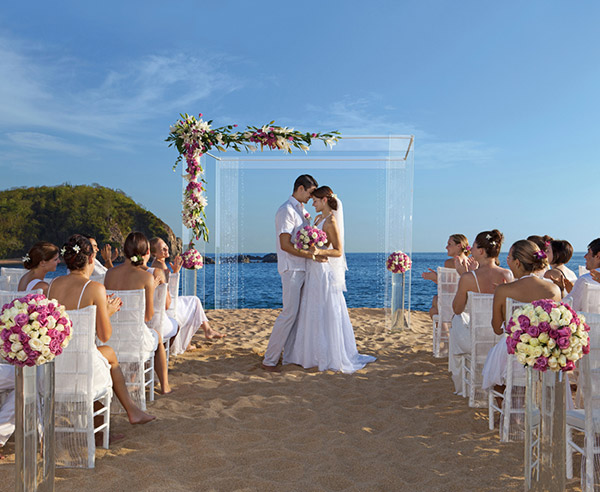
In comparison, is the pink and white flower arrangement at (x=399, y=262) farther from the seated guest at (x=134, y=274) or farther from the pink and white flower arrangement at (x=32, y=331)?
the pink and white flower arrangement at (x=32, y=331)

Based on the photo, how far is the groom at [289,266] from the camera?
5.62 m

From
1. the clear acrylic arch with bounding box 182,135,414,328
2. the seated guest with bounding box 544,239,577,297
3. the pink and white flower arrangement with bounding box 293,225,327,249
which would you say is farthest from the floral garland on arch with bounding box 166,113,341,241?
the seated guest with bounding box 544,239,577,297

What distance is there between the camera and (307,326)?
5648 mm

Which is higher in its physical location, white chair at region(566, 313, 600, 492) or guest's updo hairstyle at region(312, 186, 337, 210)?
guest's updo hairstyle at region(312, 186, 337, 210)

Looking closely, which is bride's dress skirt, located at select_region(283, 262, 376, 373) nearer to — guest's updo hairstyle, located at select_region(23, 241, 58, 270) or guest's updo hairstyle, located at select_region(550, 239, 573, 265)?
guest's updo hairstyle, located at select_region(550, 239, 573, 265)

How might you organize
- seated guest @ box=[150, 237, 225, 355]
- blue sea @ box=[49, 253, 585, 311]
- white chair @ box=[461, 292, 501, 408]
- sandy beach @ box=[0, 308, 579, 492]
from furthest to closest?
blue sea @ box=[49, 253, 585, 311] → seated guest @ box=[150, 237, 225, 355] → white chair @ box=[461, 292, 501, 408] → sandy beach @ box=[0, 308, 579, 492]

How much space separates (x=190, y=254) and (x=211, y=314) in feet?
8.90

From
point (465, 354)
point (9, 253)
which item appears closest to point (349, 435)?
point (465, 354)

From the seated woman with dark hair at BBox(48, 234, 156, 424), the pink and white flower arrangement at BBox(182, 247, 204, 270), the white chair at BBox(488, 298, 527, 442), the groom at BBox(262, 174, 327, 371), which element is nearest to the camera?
the seated woman with dark hair at BBox(48, 234, 156, 424)

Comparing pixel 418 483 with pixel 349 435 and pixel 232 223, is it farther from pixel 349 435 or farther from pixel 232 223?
pixel 232 223

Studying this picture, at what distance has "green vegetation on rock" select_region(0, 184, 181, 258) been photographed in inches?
1357

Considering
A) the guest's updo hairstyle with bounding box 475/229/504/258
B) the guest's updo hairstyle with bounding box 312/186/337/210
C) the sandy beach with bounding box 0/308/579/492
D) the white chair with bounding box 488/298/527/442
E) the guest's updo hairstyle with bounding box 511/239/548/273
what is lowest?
the sandy beach with bounding box 0/308/579/492

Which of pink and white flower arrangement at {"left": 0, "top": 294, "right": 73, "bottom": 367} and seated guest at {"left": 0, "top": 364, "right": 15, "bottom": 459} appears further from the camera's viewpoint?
seated guest at {"left": 0, "top": 364, "right": 15, "bottom": 459}

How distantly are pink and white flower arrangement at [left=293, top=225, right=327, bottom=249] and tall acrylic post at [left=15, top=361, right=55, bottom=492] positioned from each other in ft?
10.6
